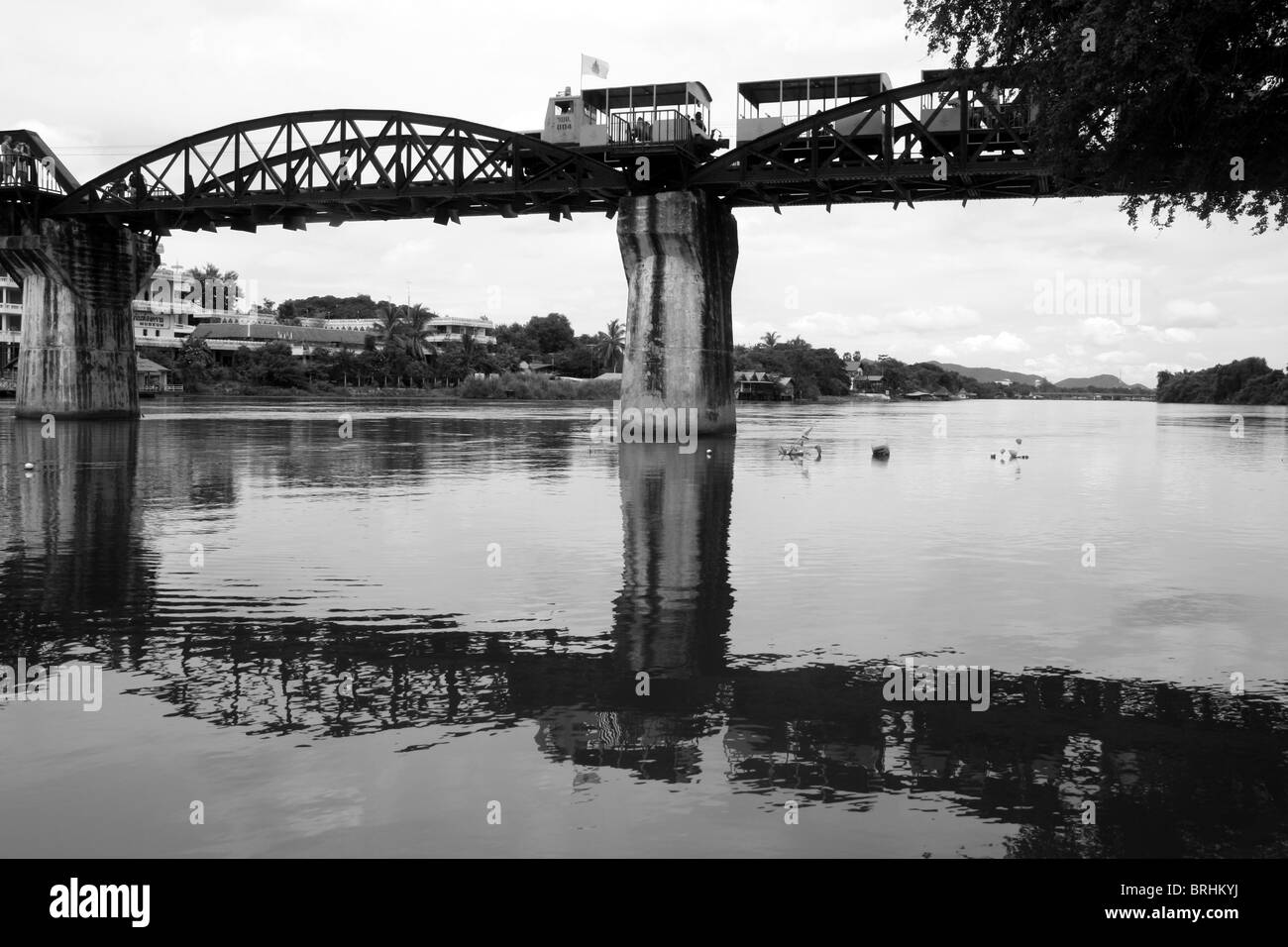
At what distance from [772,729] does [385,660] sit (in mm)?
4430

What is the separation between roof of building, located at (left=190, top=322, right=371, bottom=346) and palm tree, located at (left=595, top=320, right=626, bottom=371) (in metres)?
39.0

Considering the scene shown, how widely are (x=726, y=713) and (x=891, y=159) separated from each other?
127 feet

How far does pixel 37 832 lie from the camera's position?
7426 millimetres

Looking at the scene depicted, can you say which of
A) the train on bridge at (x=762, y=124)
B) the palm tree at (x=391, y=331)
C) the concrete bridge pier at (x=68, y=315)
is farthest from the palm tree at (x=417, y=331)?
the train on bridge at (x=762, y=124)

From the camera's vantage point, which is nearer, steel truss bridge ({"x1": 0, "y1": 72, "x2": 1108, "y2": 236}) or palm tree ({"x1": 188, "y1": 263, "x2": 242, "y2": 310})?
steel truss bridge ({"x1": 0, "y1": 72, "x2": 1108, "y2": 236})

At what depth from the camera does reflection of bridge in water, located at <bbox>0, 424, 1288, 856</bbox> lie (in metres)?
8.08

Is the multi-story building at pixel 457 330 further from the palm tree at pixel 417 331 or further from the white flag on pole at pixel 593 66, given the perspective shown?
the white flag on pole at pixel 593 66

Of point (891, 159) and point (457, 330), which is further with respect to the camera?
point (457, 330)

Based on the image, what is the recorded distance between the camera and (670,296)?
50.3 meters

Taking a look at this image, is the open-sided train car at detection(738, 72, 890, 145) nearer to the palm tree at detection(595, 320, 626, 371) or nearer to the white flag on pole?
the white flag on pole

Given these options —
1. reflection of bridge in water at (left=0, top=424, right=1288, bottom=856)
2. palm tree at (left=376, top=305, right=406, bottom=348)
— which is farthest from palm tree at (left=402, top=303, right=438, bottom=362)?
reflection of bridge in water at (left=0, top=424, right=1288, bottom=856)

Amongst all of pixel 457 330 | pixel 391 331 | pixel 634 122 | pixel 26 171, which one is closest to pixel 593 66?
pixel 634 122

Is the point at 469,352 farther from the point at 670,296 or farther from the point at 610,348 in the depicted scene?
the point at 670,296
